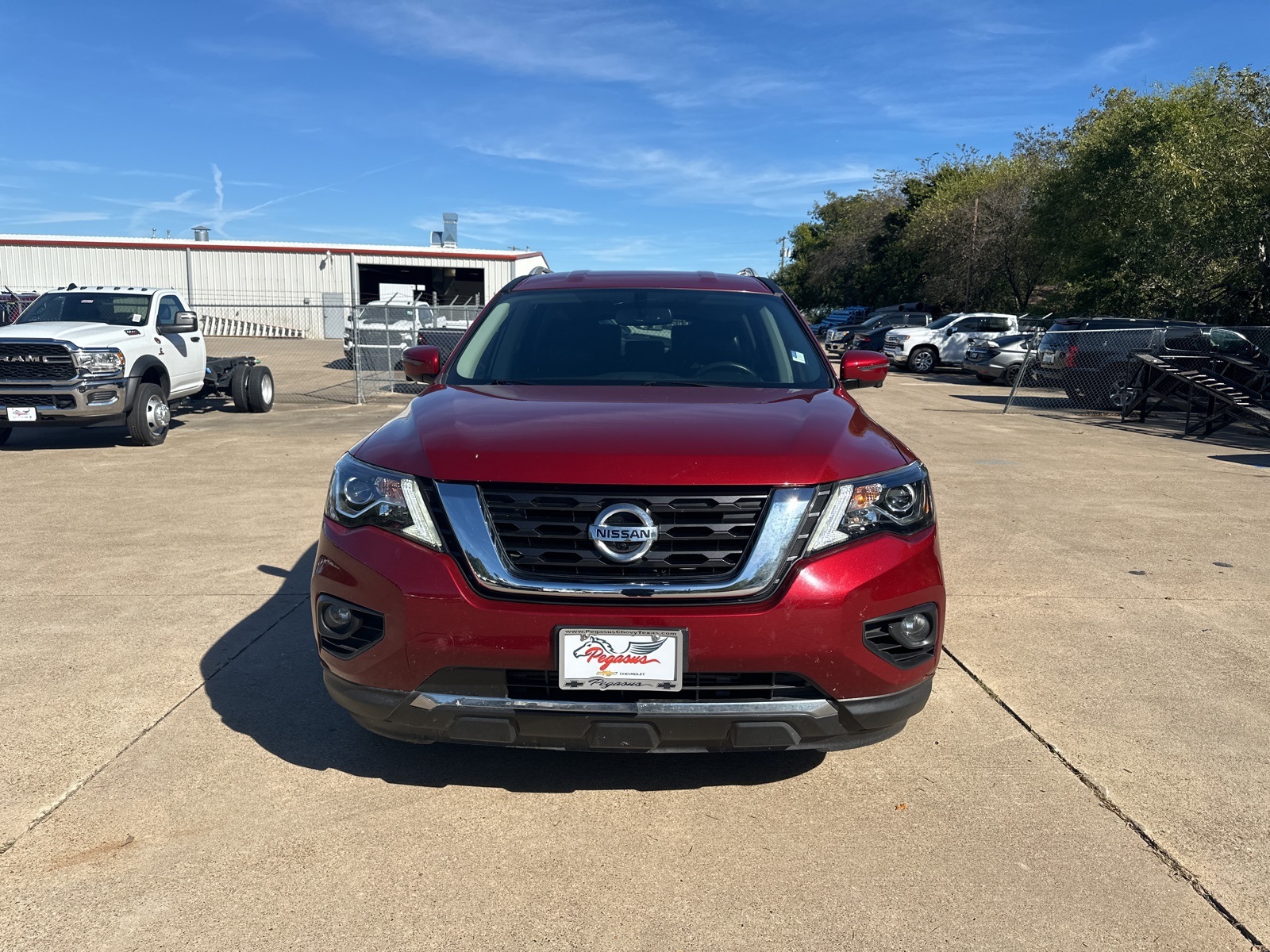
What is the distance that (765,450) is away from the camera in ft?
9.84

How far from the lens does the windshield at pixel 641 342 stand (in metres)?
4.17

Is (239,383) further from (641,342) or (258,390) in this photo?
(641,342)

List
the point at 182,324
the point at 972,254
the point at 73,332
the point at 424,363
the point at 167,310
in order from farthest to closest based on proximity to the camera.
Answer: the point at 972,254 → the point at 167,310 → the point at 182,324 → the point at 73,332 → the point at 424,363

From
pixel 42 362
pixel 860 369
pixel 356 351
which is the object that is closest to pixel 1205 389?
pixel 860 369

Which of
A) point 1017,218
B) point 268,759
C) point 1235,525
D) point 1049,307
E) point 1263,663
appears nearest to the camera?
point 268,759

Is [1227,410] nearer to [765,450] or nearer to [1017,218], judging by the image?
[765,450]

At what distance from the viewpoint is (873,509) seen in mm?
3014

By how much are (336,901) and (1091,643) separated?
377cm

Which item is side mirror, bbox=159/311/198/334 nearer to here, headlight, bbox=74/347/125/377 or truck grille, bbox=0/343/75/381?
headlight, bbox=74/347/125/377

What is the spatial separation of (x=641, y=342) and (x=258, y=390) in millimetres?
12640

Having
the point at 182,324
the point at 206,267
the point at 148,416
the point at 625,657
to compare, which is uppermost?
the point at 206,267

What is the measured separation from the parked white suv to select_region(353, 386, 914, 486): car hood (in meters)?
25.8

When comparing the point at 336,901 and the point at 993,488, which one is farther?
the point at 993,488

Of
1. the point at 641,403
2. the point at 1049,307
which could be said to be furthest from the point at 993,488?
the point at 1049,307
